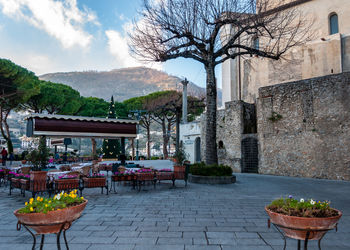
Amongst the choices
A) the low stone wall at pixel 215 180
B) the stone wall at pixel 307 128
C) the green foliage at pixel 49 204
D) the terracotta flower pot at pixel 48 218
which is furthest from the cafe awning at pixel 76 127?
the terracotta flower pot at pixel 48 218

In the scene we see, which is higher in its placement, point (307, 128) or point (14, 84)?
point (14, 84)

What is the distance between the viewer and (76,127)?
1408cm

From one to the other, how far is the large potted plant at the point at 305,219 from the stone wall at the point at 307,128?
1361 cm

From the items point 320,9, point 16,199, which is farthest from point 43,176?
point 320,9

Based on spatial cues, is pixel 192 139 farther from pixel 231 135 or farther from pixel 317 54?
pixel 317 54

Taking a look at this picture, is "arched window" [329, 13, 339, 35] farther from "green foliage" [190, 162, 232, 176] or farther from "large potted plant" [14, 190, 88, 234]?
"large potted plant" [14, 190, 88, 234]

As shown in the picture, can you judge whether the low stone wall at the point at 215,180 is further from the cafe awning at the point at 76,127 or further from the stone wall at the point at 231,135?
the stone wall at the point at 231,135

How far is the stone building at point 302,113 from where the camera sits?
14695mm

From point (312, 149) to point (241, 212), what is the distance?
442 inches

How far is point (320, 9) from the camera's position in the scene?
2220cm

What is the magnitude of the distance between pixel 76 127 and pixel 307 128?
13.4 metres

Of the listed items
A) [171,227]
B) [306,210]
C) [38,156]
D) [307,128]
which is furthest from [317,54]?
[306,210]

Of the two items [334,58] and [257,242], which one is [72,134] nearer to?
[257,242]

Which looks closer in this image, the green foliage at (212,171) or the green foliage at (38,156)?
the green foliage at (38,156)
